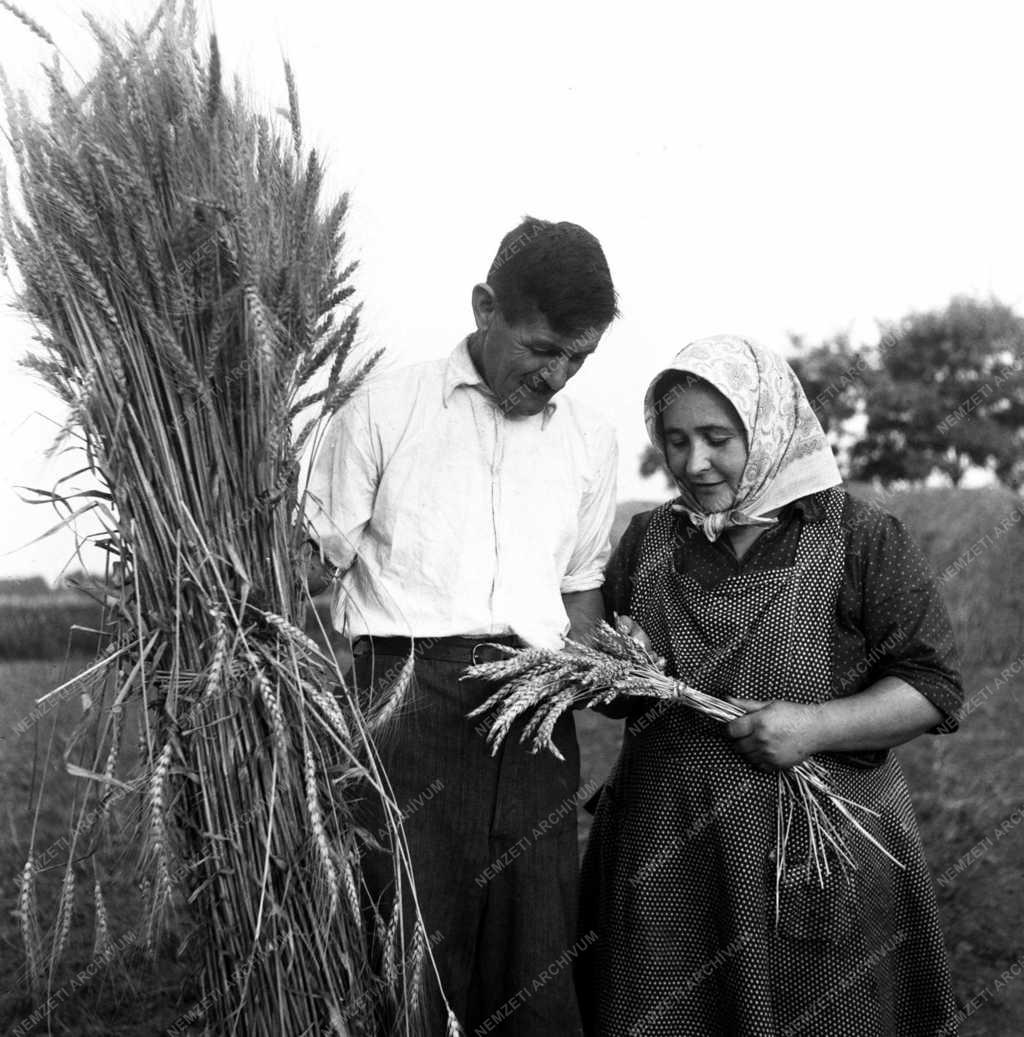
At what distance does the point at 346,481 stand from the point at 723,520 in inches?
31.6

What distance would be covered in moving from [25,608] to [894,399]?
958 inches

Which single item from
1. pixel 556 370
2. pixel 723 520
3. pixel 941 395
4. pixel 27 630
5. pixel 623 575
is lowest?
pixel 27 630

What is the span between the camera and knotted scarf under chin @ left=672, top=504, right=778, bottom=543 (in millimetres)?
2465

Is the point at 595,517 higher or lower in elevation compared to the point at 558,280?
lower

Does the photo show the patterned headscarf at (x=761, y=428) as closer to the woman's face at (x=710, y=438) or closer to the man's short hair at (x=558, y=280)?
the woman's face at (x=710, y=438)

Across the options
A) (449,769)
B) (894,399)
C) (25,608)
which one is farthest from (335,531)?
(894,399)

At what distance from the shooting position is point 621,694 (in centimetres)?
249

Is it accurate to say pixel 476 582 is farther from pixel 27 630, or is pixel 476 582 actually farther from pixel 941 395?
pixel 941 395

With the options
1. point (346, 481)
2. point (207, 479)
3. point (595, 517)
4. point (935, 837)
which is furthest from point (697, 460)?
point (935, 837)

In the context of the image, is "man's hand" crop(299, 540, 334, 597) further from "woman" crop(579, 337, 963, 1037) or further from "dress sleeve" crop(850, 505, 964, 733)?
"dress sleeve" crop(850, 505, 964, 733)

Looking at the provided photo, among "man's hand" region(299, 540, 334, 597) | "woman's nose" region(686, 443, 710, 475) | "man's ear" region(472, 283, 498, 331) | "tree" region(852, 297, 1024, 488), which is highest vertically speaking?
"tree" region(852, 297, 1024, 488)

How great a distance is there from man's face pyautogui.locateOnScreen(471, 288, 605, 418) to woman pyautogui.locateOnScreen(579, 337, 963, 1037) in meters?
0.27

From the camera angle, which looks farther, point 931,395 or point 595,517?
point 931,395

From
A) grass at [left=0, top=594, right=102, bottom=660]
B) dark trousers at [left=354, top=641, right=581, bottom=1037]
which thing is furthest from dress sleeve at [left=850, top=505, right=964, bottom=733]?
grass at [left=0, top=594, right=102, bottom=660]
